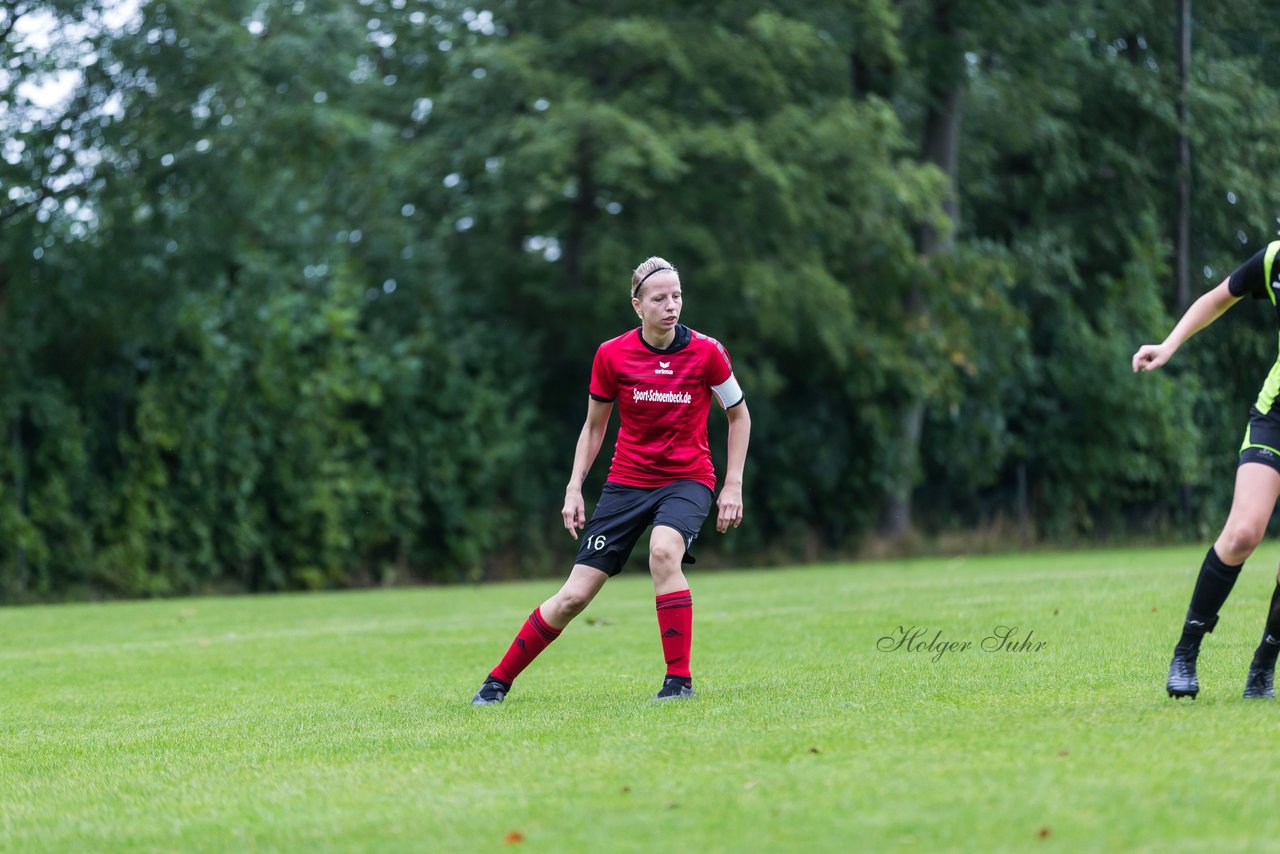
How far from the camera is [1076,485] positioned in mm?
32031

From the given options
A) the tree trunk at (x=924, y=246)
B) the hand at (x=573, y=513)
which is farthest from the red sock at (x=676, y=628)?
the tree trunk at (x=924, y=246)

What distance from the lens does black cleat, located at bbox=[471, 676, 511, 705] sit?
820 cm

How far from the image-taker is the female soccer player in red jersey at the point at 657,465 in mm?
7883

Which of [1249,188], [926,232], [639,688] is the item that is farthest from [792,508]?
[639,688]

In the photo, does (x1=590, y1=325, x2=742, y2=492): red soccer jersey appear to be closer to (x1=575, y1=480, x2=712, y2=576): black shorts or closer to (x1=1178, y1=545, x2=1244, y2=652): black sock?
(x1=575, y1=480, x2=712, y2=576): black shorts

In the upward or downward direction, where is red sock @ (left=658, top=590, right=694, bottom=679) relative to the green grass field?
upward

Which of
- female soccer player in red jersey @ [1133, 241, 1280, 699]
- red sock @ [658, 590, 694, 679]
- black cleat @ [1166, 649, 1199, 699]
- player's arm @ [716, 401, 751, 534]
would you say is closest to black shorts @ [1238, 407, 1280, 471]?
female soccer player in red jersey @ [1133, 241, 1280, 699]

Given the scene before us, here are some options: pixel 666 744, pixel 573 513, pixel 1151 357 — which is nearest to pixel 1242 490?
pixel 1151 357

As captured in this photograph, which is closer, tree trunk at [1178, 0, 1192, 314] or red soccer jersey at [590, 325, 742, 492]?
red soccer jersey at [590, 325, 742, 492]

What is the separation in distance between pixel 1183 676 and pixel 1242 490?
81 centimetres

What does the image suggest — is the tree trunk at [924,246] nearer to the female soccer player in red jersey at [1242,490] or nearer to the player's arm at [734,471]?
the player's arm at [734,471]

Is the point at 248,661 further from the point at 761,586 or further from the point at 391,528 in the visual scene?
the point at 391,528
